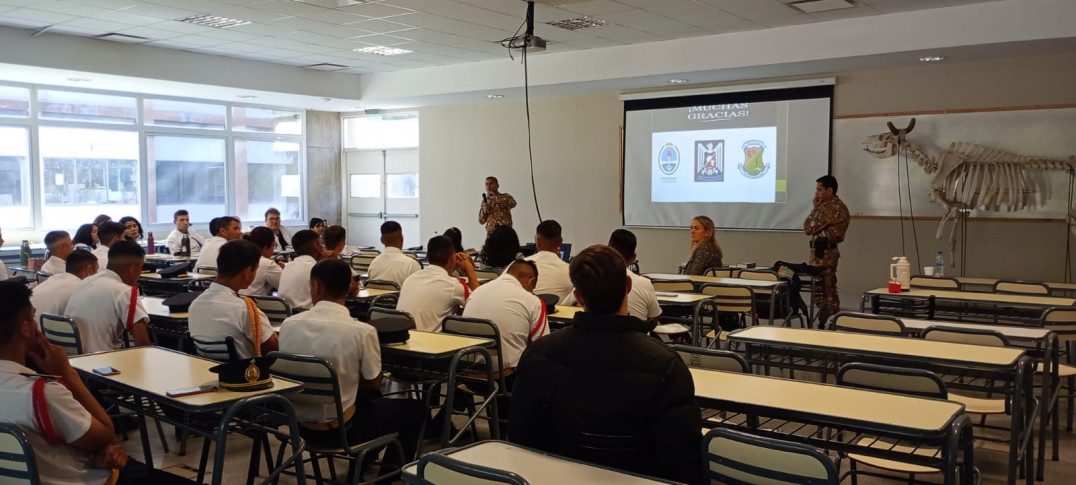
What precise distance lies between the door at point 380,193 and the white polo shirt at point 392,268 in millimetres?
8303

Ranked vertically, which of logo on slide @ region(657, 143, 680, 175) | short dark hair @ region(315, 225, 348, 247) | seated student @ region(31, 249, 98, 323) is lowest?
seated student @ region(31, 249, 98, 323)

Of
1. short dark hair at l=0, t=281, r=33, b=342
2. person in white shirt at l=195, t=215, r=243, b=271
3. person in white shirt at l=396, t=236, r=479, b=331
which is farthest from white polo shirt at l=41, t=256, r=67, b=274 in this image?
short dark hair at l=0, t=281, r=33, b=342

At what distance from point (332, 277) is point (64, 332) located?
165cm

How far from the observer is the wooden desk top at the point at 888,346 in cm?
311

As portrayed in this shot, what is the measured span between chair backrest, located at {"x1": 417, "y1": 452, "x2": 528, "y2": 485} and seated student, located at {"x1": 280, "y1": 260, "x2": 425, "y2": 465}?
3.66 ft

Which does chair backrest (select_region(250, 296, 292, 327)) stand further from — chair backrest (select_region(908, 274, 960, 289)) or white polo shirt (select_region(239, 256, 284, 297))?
chair backrest (select_region(908, 274, 960, 289))

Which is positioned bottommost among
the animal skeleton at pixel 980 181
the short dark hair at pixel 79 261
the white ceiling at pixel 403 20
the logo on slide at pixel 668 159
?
the short dark hair at pixel 79 261

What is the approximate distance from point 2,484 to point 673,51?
27.8ft

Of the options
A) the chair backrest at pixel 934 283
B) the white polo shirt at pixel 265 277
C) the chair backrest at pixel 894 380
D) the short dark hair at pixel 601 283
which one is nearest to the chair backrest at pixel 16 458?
the short dark hair at pixel 601 283

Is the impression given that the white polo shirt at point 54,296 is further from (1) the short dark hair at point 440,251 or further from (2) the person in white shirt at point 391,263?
(2) the person in white shirt at point 391,263

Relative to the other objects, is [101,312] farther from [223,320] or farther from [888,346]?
[888,346]

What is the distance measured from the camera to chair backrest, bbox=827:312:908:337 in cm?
394

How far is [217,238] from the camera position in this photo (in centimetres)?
718

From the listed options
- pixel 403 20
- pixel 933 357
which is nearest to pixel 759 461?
pixel 933 357
